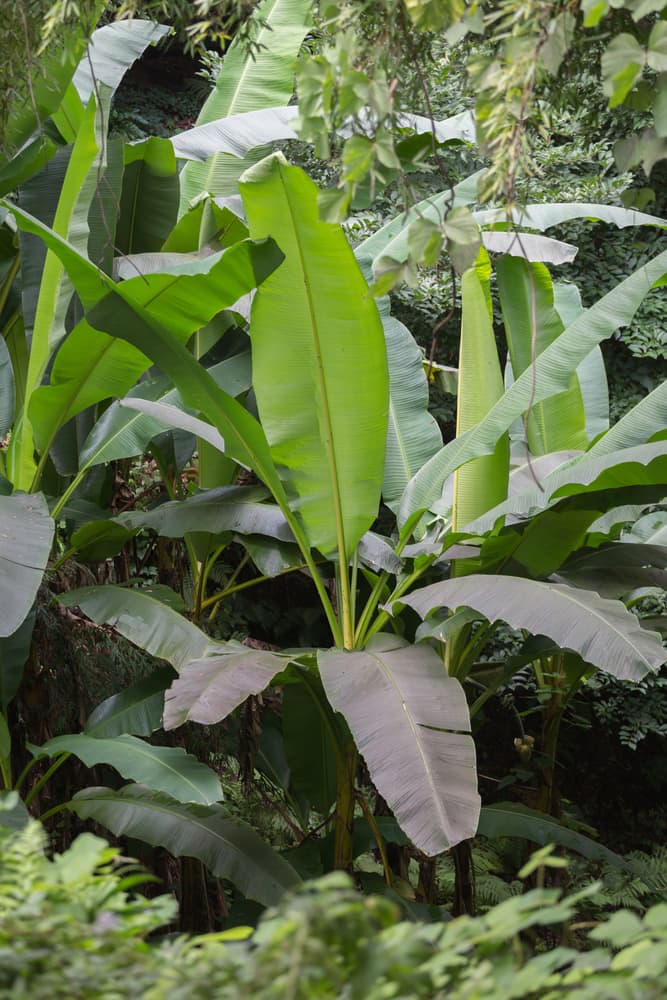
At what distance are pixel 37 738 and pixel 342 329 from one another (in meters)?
1.91

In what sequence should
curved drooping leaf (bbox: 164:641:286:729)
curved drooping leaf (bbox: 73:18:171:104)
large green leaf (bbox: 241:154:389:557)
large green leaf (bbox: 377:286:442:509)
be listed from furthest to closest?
curved drooping leaf (bbox: 73:18:171:104), large green leaf (bbox: 377:286:442:509), large green leaf (bbox: 241:154:389:557), curved drooping leaf (bbox: 164:641:286:729)

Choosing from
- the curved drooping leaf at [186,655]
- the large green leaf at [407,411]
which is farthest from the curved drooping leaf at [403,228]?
the curved drooping leaf at [186,655]

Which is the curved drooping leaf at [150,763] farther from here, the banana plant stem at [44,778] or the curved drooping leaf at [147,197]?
the curved drooping leaf at [147,197]

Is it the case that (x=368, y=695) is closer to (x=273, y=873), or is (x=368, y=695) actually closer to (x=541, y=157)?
(x=273, y=873)

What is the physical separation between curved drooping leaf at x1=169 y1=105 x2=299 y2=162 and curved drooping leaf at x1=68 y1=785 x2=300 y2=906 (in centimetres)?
295

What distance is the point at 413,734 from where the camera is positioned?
9.47ft

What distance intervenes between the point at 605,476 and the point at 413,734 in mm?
1049

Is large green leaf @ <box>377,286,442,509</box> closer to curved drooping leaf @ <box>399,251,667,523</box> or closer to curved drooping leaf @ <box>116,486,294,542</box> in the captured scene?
curved drooping leaf @ <box>399,251,667,523</box>

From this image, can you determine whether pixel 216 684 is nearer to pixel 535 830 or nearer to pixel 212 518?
pixel 212 518

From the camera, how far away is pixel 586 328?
3734 mm

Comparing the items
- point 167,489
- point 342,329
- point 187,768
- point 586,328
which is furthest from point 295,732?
point 586,328

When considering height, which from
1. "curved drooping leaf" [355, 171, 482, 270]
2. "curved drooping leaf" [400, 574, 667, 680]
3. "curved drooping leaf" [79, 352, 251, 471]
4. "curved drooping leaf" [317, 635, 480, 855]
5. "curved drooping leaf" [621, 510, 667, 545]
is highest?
"curved drooping leaf" [355, 171, 482, 270]

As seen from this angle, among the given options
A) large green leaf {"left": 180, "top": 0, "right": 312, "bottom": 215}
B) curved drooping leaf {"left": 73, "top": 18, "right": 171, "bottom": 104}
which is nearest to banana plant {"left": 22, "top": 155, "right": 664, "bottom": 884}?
large green leaf {"left": 180, "top": 0, "right": 312, "bottom": 215}

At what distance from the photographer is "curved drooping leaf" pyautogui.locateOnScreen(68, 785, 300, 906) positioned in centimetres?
312
